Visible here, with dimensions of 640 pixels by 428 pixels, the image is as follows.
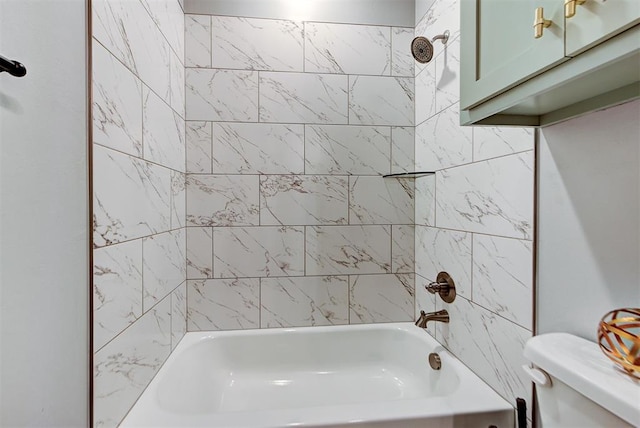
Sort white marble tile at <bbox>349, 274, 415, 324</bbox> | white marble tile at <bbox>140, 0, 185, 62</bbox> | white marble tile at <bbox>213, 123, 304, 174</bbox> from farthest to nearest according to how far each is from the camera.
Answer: white marble tile at <bbox>349, 274, 415, 324</bbox>, white marble tile at <bbox>213, 123, 304, 174</bbox>, white marble tile at <bbox>140, 0, 185, 62</bbox>

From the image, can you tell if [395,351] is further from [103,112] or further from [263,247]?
[103,112]

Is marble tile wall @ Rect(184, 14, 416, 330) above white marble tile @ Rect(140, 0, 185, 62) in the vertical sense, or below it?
below

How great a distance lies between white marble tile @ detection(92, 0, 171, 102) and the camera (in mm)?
Answer: 861

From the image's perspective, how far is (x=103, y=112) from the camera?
852 mm

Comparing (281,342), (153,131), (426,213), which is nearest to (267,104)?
(153,131)

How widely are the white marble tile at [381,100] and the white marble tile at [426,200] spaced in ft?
1.28

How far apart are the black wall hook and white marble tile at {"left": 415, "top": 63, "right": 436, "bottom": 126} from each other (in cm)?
156

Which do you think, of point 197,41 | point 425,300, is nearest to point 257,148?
point 197,41

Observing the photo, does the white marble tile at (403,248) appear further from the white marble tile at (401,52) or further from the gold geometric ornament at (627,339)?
the gold geometric ornament at (627,339)

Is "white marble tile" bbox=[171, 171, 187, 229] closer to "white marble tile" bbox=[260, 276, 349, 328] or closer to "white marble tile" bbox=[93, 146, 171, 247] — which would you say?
"white marble tile" bbox=[93, 146, 171, 247]

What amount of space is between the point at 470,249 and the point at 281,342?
112 cm

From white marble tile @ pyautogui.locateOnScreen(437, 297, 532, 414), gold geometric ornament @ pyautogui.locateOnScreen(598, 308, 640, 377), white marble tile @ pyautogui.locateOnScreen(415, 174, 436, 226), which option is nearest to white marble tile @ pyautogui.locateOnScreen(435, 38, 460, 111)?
white marble tile @ pyautogui.locateOnScreen(415, 174, 436, 226)

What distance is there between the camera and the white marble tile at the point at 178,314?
57.0 inches

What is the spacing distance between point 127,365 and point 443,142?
1578 mm
